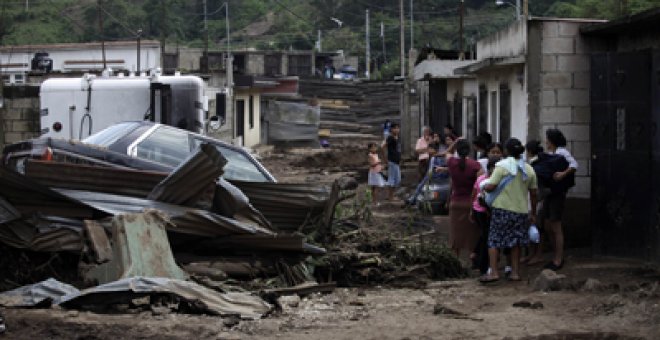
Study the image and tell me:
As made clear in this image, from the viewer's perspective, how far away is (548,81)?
13.4 m

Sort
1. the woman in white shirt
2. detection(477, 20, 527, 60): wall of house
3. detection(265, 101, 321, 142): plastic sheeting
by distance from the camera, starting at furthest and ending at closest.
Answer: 1. detection(265, 101, 321, 142): plastic sheeting
2. detection(477, 20, 527, 60): wall of house
3. the woman in white shirt

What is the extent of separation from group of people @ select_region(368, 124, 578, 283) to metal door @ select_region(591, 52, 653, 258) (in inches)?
17.0

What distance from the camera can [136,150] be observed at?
11812 millimetres

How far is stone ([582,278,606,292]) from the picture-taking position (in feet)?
32.8

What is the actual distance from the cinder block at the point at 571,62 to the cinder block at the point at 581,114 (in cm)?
51

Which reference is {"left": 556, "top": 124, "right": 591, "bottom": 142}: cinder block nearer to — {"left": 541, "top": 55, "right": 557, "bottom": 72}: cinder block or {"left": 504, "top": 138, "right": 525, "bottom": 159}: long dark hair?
{"left": 541, "top": 55, "right": 557, "bottom": 72}: cinder block

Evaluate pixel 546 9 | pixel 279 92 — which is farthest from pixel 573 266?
pixel 546 9

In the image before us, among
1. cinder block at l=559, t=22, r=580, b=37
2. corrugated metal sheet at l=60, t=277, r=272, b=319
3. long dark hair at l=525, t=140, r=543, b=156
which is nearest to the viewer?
corrugated metal sheet at l=60, t=277, r=272, b=319

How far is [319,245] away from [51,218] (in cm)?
285

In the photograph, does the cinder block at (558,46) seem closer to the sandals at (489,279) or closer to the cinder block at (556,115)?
the cinder block at (556,115)

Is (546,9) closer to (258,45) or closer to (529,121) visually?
(258,45)

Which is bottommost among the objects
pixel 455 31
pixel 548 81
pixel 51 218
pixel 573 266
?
pixel 573 266

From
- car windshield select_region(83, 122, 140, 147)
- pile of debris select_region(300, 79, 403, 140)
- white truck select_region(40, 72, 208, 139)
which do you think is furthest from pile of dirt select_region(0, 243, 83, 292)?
pile of debris select_region(300, 79, 403, 140)

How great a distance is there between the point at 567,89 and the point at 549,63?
413 millimetres
